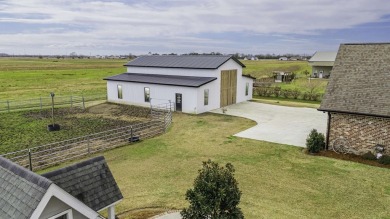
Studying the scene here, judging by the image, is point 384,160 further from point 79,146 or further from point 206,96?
point 79,146

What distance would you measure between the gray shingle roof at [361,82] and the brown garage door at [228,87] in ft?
44.3

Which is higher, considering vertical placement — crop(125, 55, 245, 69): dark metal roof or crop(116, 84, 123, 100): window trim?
crop(125, 55, 245, 69): dark metal roof

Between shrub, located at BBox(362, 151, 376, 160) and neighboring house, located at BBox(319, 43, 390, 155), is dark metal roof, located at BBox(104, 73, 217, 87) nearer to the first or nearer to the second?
neighboring house, located at BBox(319, 43, 390, 155)

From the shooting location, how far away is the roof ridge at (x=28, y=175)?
5.76m

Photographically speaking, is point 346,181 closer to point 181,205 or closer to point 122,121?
point 181,205

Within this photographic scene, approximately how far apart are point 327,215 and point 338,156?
7.06 meters

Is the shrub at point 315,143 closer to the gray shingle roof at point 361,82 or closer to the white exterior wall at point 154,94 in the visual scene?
the gray shingle roof at point 361,82

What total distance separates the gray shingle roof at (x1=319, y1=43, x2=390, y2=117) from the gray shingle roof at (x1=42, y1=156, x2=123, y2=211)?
13663 mm

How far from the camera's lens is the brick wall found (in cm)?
1569

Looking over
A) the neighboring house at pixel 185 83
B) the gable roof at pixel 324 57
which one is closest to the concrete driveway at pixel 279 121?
the neighboring house at pixel 185 83

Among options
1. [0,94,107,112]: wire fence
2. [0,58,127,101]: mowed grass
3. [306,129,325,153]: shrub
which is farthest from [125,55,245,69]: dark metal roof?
[306,129,325,153]: shrub

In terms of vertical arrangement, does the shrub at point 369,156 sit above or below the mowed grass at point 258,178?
above

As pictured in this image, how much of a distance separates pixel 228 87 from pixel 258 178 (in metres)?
19.4

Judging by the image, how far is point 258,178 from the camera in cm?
1355
